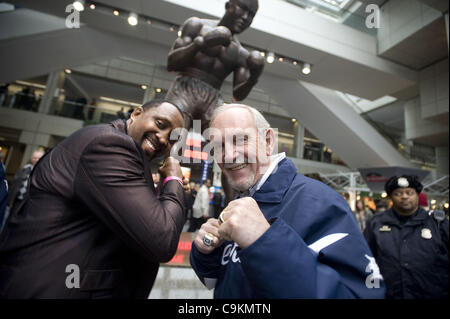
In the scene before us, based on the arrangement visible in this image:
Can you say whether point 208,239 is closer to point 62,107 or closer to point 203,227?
point 203,227

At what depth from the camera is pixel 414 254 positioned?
214 cm

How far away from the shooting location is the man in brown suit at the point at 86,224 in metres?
0.84

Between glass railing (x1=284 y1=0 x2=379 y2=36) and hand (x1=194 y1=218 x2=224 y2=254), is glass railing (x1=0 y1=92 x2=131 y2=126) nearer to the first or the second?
glass railing (x1=284 y1=0 x2=379 y2=36)

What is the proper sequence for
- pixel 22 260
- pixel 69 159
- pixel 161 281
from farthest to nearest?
pixel 161 281 → pixel 69 159 → pixel 22 260

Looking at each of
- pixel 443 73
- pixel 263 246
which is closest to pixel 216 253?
pixel 263 246

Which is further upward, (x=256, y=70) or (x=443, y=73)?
(x=443, y=73)

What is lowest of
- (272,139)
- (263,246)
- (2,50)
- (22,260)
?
(22,260)

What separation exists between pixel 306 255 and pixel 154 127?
0.96 meters

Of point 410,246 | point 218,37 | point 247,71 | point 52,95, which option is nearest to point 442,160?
point 410,246

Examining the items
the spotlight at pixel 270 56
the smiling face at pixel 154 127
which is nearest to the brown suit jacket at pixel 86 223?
the smiling face at pixel 154 127

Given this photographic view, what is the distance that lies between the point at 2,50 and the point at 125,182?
940 cm

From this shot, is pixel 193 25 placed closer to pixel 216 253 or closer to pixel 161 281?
pixel 216 253

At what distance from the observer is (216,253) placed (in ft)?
3.09

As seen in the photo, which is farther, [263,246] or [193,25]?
[193,25]
